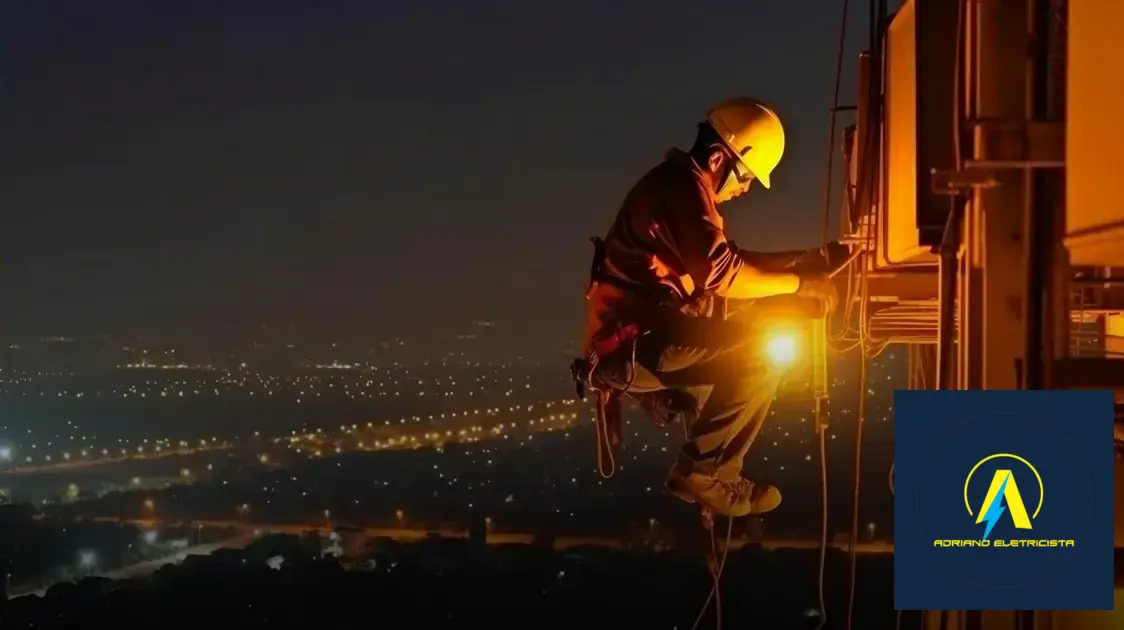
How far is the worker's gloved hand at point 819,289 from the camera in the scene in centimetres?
563

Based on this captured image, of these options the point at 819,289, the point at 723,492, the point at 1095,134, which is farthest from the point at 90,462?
the point at 1095,134

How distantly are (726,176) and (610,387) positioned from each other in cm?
132

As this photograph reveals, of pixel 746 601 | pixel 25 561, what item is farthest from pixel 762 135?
pixel 25 561

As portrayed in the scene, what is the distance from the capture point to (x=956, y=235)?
4230 mm

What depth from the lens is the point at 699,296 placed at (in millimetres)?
5535

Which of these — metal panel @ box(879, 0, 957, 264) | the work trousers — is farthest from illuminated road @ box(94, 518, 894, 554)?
metal panel @ box(879, 0, 957, 264)

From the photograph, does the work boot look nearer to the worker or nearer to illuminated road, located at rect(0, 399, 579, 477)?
the worker

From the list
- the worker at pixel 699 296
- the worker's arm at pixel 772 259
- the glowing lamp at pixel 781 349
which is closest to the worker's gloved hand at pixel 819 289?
the worker at pixel 699 296

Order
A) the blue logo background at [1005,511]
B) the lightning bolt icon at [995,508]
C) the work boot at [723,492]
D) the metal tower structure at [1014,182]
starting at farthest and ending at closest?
the work boot at [723,492] < the lightning bolt icon at [995,508] < the blue logo background at [1005,511] < the metal tower structure at [1014,182]

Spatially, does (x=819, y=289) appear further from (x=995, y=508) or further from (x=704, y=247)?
(x=995, y=508)

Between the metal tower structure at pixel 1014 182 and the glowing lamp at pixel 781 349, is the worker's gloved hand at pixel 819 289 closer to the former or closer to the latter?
the glowing lamp at pixel 781 349

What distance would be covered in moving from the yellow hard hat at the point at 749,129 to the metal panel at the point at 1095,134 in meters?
1.98

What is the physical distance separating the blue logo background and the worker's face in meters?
1.84

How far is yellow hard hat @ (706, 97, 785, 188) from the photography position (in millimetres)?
5477
